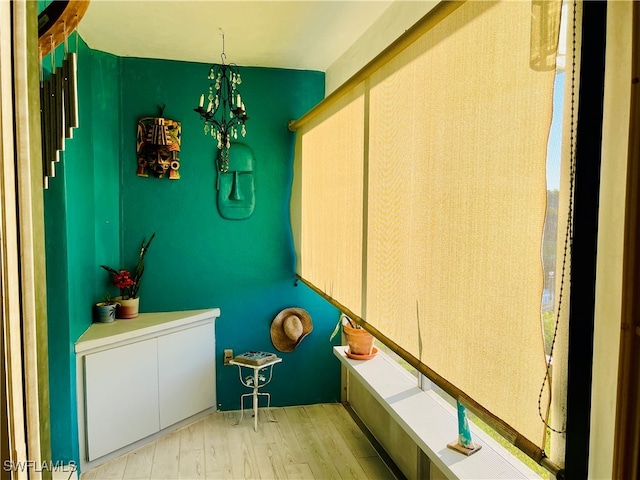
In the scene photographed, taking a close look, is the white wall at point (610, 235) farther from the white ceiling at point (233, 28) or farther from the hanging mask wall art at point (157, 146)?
the hanging mask wall art at point (157, 146)

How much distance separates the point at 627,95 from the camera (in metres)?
0.95

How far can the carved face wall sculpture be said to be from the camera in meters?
3.74

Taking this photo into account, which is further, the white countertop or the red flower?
the red flower

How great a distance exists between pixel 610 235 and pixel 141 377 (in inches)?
117

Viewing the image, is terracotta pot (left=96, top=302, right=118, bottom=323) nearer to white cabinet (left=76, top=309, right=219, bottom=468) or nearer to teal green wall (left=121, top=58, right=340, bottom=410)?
white cabinet (left=76, top=309, right=219, bottom=468)

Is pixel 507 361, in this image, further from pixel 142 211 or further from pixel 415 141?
pixel 142 211

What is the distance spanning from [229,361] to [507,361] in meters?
2.85

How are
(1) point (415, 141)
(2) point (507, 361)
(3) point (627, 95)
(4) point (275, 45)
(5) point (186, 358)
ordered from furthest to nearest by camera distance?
(5) point (186, 358) < (4) point (275, 45) < (1) point (415, 141) < (2) point (507, 361) < (3) point (627, 95)

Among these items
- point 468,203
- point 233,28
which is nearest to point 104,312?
point 233,28

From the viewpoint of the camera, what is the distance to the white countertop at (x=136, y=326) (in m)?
2.89

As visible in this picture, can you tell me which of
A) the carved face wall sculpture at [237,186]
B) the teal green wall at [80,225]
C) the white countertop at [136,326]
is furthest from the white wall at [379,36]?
the white countertop at [136,326]

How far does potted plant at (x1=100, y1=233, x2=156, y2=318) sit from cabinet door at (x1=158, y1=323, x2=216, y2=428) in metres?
0.33

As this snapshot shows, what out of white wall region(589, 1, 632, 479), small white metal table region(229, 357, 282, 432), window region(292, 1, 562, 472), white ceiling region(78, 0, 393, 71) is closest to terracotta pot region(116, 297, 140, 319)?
small white metal table region(229, 357, 282, 432)

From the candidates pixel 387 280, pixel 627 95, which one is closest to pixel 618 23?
pixel 627 95
